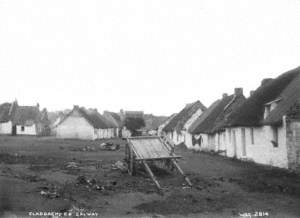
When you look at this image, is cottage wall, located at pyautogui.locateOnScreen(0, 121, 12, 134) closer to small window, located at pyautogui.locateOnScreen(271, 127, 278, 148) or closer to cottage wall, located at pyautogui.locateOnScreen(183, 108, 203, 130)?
cottage wall, located at pyautogui.locateOnScreen(183, 108, 203, 130)

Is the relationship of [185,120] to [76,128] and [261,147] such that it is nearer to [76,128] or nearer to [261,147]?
[261,147]

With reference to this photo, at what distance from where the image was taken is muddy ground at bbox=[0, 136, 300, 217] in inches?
422

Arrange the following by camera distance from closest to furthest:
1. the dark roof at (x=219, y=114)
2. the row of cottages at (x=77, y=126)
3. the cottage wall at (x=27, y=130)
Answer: the dark roof at (x=219, y=114), the row of cottages at (x=77, y=126), the cottage wall at (x=27, y=130)

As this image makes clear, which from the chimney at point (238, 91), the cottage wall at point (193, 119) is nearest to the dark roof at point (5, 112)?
the cottage wall at point (193, 119)

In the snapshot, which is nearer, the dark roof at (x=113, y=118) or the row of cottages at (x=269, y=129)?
the row of cottages at (x=269, y=129)

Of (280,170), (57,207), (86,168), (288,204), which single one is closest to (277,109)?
(280,170)

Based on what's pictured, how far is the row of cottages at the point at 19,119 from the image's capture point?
67.4 metres

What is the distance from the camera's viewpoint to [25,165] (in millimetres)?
21297

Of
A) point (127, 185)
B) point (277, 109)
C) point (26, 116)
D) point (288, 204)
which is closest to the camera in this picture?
point (288, 204)

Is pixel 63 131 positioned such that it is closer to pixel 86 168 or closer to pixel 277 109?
pixel 86 168

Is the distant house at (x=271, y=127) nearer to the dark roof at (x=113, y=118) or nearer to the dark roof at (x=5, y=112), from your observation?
the dark roof at (x=5, y=112)

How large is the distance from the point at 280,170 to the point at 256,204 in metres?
7.52

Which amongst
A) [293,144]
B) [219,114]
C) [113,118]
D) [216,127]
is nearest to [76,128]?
[113,118]

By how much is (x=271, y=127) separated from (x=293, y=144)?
8.53 ft
